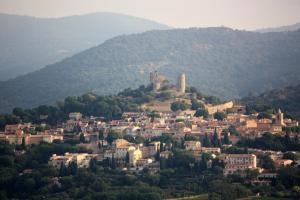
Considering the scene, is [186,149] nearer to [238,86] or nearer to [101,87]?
[101,87]

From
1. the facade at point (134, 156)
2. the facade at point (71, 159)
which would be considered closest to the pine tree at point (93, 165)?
the facade at point (71, 159)

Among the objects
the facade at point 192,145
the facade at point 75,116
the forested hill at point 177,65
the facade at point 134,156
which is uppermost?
the forested hill at point 177,65

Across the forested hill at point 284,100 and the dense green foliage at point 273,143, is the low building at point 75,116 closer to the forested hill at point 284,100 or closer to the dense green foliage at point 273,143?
the dense green foliage at point 273,143

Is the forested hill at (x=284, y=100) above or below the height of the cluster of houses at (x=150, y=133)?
above

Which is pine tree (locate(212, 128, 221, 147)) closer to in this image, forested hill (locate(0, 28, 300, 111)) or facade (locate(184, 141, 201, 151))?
facade (locate(184, 141, 201, 151))

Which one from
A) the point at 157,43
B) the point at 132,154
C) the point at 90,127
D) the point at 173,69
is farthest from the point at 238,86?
the point at 132,154

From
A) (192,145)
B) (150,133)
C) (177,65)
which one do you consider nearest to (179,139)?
(192,145)
